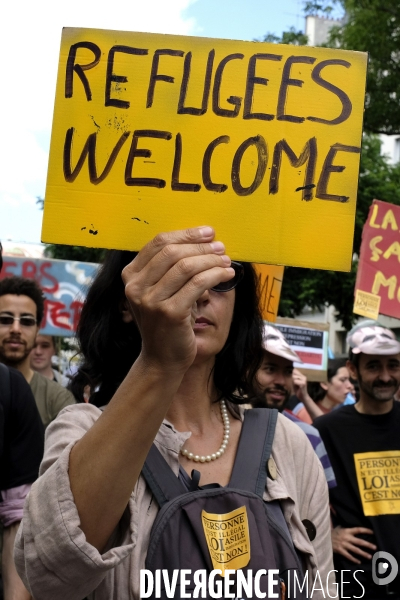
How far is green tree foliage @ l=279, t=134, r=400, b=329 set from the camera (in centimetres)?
2062

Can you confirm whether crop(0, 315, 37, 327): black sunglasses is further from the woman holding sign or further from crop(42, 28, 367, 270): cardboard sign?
crop(42, 28, 367, 270): cardboard sign

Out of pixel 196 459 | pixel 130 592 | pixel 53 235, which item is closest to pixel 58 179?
pixel 53 235

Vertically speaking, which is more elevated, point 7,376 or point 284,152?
point 284,152

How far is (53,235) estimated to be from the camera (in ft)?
5.51

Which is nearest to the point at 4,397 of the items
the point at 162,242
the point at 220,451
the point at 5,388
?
the point at 5,388

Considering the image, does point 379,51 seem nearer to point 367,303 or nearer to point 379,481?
point 367,303

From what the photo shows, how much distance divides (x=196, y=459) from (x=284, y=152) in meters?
0.72

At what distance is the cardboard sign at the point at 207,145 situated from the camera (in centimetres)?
168

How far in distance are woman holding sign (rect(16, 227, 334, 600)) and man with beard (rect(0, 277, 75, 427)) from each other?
7.91 feet

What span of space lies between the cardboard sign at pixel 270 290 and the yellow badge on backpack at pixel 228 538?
3.32 metres

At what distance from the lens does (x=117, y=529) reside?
1545 mm

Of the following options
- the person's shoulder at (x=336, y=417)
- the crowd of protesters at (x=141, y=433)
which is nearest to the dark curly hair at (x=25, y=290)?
the person's shoulder at (x=336, y=417)

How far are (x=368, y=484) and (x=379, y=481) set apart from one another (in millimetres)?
54

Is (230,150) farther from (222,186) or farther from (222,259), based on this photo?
(222,259)
